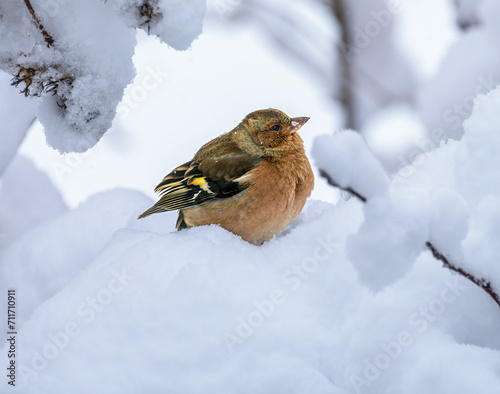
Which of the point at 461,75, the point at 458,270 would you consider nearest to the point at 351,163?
the point at 458,270

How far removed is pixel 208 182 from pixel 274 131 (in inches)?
19.3

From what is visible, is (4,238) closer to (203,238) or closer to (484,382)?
(203,238)

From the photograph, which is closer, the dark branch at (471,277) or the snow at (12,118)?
the dark branch at (471,277)

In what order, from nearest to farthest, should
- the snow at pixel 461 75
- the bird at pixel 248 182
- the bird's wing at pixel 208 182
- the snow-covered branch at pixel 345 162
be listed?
the snow-covered branch at pixel 345 162
the bird at pixel 248 182
the bird's wing at pixel 208 182
the snow at pixel 461 75

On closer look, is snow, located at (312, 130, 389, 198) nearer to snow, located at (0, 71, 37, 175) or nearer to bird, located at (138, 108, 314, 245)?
bird, located at (138, 108, 314, 245)

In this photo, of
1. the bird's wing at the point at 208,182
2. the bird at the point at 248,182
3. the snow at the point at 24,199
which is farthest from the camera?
the snow at the point at 24,199

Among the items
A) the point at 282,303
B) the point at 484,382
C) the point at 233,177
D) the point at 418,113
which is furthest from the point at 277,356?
the point at 418,113

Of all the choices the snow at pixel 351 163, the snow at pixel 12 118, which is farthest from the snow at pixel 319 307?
the snow at pixel 12 118

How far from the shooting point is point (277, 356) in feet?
4.83

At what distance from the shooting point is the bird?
9.44ft

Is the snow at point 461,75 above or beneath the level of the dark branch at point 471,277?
beneath

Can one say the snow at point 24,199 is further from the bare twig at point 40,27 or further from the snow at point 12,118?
the bare twig at point 40,27

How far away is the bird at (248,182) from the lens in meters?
2.88

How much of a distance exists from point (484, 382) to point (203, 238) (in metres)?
1.02
